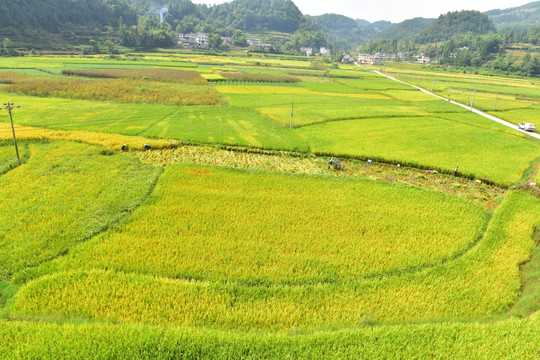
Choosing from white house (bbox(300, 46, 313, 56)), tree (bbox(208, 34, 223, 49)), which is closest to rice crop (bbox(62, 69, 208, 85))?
tree (bbox(208, 34, 223, 49))

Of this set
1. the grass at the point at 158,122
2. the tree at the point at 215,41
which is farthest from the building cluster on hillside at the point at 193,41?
the grass at the point at 158,122

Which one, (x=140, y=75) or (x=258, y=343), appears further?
(x=140, y=75)

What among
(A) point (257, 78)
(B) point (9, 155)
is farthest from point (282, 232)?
(A) point (257, 78)

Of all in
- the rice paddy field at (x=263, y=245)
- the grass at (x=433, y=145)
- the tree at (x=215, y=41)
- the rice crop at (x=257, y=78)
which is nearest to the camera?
the rice paddy field at (x=263, y=245)

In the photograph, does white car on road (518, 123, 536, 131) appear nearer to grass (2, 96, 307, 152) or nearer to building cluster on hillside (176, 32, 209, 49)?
grass (2, 96, 307, 152)

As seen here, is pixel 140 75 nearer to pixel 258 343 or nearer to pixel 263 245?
pixel 263 245

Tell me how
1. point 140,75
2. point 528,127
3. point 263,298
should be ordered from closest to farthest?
point 263,298, point 528,127, point 140,75

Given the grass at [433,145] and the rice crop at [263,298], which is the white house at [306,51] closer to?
the grass at [433,145]
